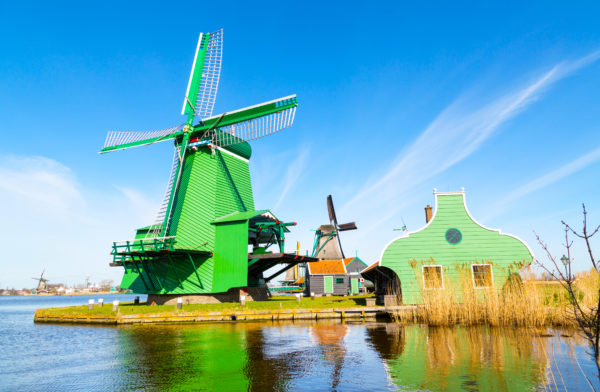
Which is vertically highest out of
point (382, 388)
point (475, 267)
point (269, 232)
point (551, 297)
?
point (269, 232)

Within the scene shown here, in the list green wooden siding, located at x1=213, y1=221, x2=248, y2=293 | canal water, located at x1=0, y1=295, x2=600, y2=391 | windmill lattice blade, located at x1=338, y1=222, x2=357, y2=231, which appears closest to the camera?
canal water, located at x1=0, y1=295, x2=600, y2=391

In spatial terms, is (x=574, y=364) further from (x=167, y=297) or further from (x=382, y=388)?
(x=167, y=297)

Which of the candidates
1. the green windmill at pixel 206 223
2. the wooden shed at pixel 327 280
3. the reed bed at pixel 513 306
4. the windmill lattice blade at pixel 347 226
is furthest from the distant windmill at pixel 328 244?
the reed bed at pixel 513 306

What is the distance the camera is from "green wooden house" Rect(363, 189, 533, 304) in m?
19.9

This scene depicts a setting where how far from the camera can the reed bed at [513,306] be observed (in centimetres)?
1348

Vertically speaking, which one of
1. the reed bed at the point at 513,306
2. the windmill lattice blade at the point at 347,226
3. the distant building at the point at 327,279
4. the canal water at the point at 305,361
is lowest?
the canal water at the point at 305,361

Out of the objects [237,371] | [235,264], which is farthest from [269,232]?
[237,371]

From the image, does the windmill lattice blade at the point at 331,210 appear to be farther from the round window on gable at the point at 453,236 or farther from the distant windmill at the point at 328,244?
the round window on gable at the point at 453,236

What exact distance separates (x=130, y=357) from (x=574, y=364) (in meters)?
12.2

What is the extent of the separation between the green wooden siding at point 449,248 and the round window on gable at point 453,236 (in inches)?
5.8

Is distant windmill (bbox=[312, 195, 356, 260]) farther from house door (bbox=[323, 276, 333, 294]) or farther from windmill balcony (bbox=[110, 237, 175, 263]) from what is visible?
windmill balcony (bbox=[110, 237, 175, 263])

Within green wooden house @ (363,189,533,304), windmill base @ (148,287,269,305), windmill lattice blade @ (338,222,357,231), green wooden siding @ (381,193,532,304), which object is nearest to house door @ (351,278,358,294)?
windmill lattice blade @ (338,222,357,231)

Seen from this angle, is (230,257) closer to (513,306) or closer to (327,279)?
(327,279)

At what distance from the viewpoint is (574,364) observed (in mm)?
9031
